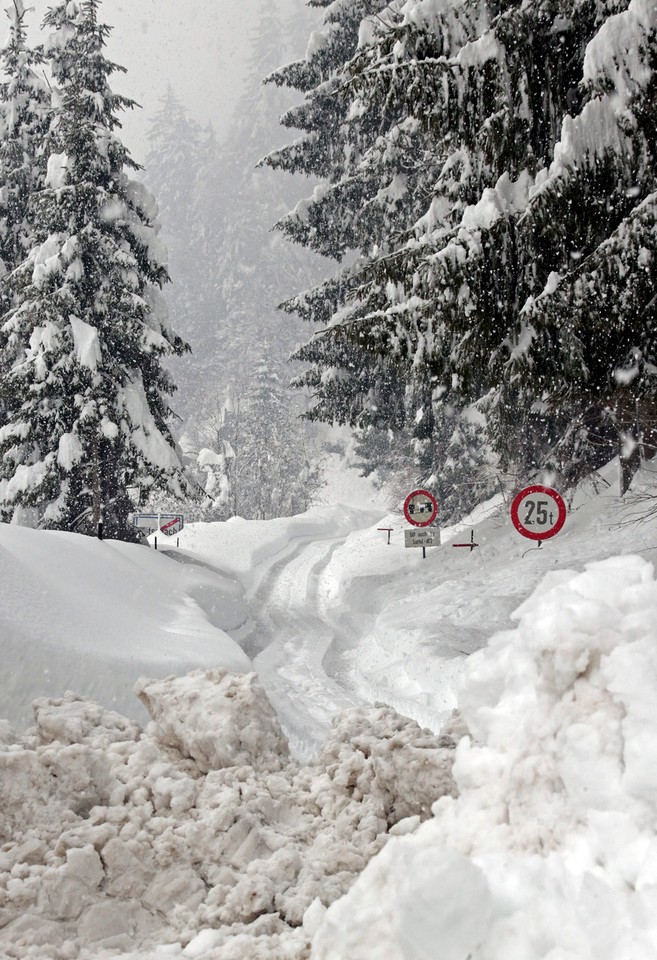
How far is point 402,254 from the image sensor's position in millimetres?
8672

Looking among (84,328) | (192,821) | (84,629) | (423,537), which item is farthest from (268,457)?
(192,821)

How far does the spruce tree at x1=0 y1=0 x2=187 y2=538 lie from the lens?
14602mm

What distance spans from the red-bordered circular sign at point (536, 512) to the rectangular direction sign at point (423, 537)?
4.01 meters

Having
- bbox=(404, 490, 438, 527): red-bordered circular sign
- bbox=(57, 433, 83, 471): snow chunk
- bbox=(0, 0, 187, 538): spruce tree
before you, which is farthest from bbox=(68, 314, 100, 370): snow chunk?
bbox=(404, 490, 438, 527): red-bordered circular sign

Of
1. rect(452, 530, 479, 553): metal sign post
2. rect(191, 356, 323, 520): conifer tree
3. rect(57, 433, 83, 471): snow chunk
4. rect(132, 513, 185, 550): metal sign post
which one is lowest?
rect(452, 530, 479, 553): metal sign post

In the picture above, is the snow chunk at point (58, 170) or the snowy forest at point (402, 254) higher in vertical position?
the snow chunk at point (58, 170)

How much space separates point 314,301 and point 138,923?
15764mm

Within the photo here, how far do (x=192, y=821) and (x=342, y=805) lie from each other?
2.17 ft

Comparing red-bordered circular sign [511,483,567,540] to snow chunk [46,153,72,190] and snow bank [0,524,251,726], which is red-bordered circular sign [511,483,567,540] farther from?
snow chunk [46,153,72,190]

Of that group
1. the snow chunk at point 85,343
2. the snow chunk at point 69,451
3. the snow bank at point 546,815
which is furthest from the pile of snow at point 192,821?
the snow chunk at point 85,343

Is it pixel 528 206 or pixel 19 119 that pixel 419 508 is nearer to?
pixel 528 206

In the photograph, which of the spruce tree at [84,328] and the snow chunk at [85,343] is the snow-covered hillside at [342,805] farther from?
the spruce tree at [84,328]

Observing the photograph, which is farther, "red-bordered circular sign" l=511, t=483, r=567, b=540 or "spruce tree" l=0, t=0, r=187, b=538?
"spruce tree" l=0, t=0, r=187, b=538

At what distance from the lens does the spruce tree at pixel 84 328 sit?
1460 centimetres
